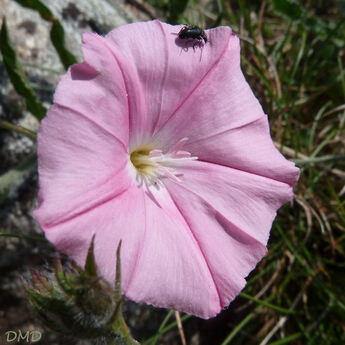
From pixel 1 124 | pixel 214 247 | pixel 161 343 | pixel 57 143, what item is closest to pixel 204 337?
pixel 161 343

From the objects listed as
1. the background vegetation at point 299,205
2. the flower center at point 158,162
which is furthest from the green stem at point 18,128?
the background vegetation at point 299,205

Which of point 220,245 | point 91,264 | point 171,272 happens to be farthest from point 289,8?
point 91,264

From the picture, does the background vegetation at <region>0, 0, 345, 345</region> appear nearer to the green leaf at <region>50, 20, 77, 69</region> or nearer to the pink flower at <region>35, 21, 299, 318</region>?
the green leaf at <region>50, 20, 77, 69</region>

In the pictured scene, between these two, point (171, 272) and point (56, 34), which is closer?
point (171, 272)

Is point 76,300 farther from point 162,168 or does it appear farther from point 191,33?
point 191,33

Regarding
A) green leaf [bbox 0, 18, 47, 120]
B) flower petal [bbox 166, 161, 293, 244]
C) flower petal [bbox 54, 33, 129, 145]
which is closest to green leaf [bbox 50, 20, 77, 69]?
green leaf [bbox 0, 18, 47, 120]

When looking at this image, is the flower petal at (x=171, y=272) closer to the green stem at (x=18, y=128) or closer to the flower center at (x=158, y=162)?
the flower center at (x=158, y=162)
